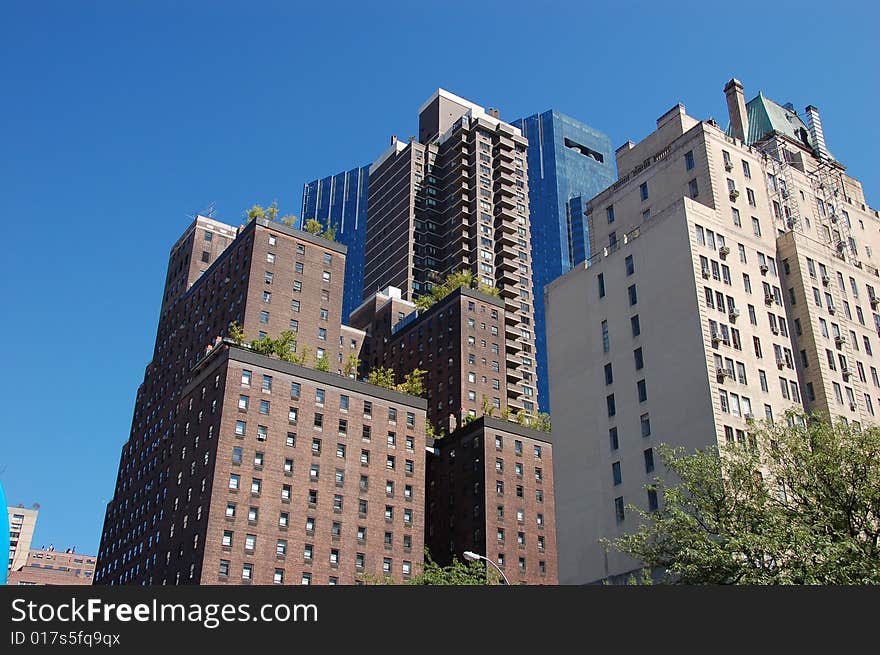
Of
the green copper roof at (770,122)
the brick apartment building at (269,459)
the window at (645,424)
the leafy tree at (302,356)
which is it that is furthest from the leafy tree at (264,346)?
the green copper roof at (770,122)

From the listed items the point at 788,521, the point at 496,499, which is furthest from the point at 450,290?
the point at 788,521

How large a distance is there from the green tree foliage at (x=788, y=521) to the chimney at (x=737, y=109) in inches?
2200

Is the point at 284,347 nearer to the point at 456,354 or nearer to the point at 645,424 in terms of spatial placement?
the point at 456,354

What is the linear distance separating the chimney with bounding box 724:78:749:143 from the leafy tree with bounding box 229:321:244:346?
2251 inches

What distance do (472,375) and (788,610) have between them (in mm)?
117013

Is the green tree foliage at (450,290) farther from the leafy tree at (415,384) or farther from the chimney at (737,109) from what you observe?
the chimney at (737,109)

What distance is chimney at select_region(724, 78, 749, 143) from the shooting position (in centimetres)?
9512

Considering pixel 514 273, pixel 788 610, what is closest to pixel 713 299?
pixel 788 610

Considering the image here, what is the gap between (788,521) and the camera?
129 ft

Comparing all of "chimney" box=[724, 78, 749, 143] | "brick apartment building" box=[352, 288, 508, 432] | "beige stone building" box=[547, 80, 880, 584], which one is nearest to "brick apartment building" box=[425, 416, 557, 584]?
"brick apartment building" box=[352, 288, 508, 432]

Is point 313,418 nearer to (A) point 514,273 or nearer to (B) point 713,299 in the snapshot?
(B) point 713,299

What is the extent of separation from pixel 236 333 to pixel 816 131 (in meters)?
68.0

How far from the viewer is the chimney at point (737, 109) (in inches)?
3745

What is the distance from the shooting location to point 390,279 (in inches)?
7574
